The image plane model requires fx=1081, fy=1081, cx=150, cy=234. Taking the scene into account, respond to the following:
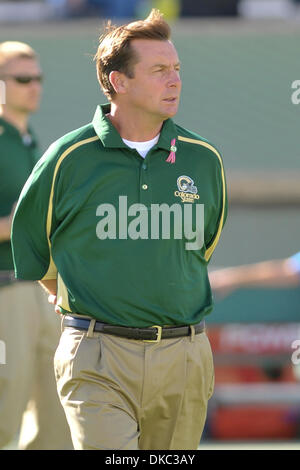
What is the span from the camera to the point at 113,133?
4.16 metres

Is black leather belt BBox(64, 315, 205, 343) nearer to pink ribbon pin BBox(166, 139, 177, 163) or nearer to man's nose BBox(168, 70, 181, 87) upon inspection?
pink ribbon pin BBox(166, 139, 177, 163)

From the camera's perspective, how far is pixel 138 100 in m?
4.22

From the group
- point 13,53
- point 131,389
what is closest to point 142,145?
point 131,389

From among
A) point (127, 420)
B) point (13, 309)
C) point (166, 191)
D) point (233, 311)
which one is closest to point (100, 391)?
point (127, 420)

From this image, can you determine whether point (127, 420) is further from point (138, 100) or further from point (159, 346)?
point (138, 100)

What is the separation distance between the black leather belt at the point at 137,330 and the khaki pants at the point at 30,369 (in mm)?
1538

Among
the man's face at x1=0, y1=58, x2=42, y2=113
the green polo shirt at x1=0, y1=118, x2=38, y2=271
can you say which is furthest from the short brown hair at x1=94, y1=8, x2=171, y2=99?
the man's face at x1=0, y1=58, x2=42, y2=113

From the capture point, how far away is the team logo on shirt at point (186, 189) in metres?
4.16

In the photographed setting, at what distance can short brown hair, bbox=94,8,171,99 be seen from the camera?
4219 millimetres

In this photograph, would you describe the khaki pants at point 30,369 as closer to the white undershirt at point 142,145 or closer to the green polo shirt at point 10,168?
the green polo shirt at point 10,168

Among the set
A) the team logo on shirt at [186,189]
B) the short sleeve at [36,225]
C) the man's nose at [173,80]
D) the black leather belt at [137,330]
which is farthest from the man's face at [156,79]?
the black leather belt at [137,330]

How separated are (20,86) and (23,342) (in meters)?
1.41

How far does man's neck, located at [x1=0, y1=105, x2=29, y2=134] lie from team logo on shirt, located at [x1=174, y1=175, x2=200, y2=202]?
1.91m
